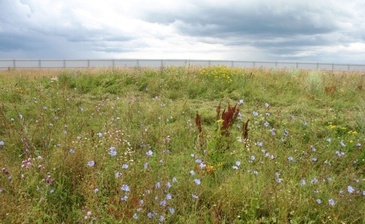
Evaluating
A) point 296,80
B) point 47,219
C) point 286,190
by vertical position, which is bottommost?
point 47,219

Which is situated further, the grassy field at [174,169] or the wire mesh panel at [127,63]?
the wire mesh panel at [127,63]

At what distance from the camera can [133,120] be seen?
5.35 metres

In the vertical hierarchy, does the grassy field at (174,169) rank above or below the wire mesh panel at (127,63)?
below

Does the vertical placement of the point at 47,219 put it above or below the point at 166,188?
below

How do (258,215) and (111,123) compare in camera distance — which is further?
(111,123)

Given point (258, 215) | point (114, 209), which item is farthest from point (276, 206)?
point (114, 209)

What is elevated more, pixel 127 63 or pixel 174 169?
pixel 127 63

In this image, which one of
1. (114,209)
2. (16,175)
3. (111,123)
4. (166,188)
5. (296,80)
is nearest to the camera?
(114,209)

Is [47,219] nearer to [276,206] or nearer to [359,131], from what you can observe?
[276,206]

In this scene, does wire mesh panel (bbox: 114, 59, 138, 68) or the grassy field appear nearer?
the grassy field

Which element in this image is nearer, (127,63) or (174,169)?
(174,169)

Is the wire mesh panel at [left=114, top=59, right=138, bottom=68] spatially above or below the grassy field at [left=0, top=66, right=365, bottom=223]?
above

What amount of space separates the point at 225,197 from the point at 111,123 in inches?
100.0

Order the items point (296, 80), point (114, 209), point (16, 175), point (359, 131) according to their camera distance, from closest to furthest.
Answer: point (114, 209) < point (16, 175) < point (359, 131) < point (296, 80)
